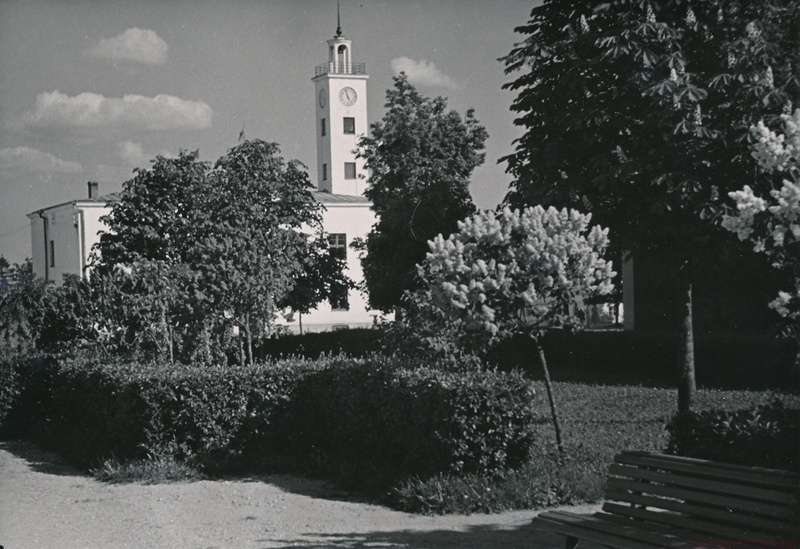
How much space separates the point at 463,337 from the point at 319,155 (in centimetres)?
5231

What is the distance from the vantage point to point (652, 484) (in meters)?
5.90

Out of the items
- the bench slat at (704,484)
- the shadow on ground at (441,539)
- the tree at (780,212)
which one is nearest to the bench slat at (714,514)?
the bench slat at (704,484)

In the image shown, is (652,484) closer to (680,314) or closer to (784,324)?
(784,324)

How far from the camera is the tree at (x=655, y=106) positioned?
509 inches

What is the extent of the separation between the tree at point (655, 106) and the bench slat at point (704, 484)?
298 inches

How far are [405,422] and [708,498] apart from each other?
4.27 m

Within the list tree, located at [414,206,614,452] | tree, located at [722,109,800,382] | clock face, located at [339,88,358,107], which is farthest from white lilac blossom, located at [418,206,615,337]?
clock face, located at [339,88,358,107]

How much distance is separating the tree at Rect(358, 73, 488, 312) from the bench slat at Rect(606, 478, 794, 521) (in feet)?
76.5

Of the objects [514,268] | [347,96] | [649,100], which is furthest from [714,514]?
[347,96]

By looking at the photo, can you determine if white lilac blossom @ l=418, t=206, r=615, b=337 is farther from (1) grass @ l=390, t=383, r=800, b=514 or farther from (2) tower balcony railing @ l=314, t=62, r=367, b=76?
(2) tower balcony railing @ l=314, t=62, r=367, b=76

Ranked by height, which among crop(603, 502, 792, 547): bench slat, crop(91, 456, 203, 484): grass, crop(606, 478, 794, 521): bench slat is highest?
crop(606, 478, 794, 521): bench slat

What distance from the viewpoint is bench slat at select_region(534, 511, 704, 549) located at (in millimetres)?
5355

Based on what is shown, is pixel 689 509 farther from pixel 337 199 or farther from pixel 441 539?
pixel 337 199

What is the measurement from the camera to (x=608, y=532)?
224 inches
